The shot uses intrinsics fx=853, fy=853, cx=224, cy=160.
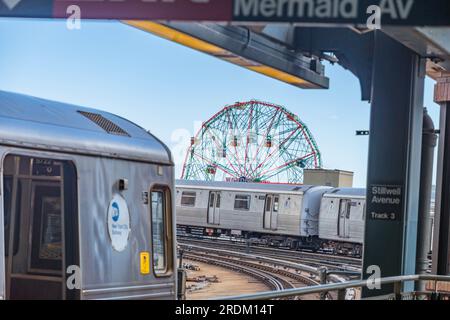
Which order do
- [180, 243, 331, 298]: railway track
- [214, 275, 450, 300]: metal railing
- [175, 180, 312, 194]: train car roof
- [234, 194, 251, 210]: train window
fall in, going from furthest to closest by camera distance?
[234, 194, 251, 210]: train window
[175, 180, 312, 194]: train car roof
[180, 243, 331, 298]: railway track
[214, 275, 450, 300]: metal railing

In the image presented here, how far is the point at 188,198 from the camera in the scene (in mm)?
39156

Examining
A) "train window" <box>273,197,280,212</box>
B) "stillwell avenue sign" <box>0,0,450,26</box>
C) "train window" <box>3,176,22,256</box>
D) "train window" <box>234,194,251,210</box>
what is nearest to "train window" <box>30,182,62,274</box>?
"train window" <box>3,176,22,256</box>

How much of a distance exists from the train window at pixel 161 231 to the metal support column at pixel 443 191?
563 centimetres

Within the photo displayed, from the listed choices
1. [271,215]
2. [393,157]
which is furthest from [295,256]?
[393,157]

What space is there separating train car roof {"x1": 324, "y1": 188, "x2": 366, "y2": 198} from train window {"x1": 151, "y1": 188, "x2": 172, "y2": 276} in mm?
24152

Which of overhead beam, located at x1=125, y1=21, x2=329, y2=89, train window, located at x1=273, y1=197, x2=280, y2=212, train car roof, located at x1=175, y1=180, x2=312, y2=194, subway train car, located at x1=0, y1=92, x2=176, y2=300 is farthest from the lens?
train car roof, located at x1=175, y1=180, x2=312, y2=194

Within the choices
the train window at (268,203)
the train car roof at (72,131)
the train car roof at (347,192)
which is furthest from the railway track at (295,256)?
the train car roof at (72,131)

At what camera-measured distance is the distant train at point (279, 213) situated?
34.0m

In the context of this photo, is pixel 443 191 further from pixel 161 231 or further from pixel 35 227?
pixel 35 227

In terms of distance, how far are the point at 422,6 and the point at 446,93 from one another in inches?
338

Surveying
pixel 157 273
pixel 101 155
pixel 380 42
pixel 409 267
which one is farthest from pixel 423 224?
pixel 101 155

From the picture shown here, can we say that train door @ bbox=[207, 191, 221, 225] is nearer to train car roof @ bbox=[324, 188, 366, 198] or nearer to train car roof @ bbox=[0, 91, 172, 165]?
train car roof @ bbox=[324, 188, 366, 198]

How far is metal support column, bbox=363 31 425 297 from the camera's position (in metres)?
10.7

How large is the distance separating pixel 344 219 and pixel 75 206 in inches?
1024
